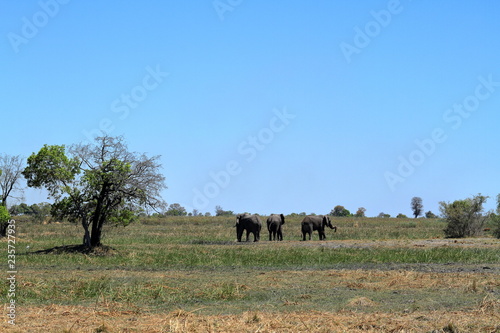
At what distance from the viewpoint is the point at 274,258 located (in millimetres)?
28812

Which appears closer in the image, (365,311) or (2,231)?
(365,311)

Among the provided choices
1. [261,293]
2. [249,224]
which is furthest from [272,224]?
[261,293]

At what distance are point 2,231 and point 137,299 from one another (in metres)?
40.1

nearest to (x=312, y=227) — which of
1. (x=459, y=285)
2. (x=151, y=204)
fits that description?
(x=151, y=204)

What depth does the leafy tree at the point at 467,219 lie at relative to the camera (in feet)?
170

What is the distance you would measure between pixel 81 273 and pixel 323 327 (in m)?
13.2

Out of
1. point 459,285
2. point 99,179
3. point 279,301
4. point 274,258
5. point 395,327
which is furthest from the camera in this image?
point 99,179

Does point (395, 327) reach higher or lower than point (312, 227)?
lower

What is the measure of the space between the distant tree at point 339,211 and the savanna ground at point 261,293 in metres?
106

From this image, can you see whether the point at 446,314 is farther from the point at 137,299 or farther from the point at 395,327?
the point at 137,299

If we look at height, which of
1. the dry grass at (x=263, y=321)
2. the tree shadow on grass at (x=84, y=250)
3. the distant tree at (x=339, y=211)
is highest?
the distant tree at (x=339, y=211)

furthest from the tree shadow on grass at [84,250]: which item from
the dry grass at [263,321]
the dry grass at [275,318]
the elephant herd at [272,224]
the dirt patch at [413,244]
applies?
the dry grass at [263,321]

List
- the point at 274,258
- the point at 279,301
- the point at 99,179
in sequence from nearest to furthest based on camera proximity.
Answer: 1. the point at 279,301
2. the point at 274,258
3. the point at 99,179

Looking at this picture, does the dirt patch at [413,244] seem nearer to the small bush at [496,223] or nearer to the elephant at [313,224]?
the small bush at [496,223]
